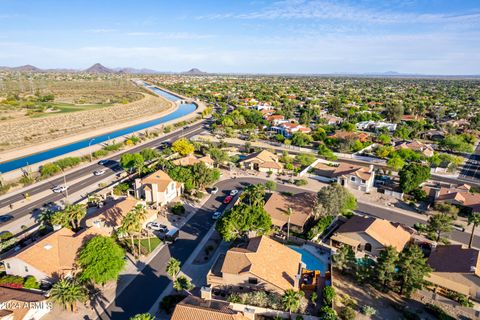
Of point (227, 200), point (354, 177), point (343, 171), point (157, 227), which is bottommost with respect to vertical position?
point (157, 227)

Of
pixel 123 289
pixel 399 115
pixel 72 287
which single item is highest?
pixel 399 115

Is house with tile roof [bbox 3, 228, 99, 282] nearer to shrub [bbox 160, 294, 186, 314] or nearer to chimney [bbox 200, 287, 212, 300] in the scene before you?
shrub [bbox 160, 294, 186, 314]

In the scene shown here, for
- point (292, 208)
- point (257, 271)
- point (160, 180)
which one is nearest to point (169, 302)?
point (257, 271)

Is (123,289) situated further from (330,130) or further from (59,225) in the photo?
(330,130)

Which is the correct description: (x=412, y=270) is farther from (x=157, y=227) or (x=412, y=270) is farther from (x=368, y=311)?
(x=157, y=227)

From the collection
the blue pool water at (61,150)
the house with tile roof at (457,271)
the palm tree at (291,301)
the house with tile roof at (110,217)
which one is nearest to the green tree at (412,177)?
the house with tile roof at (457,271)

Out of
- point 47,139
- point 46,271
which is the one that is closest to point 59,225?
point 46,271
